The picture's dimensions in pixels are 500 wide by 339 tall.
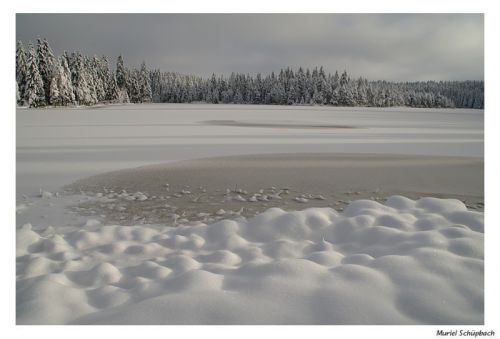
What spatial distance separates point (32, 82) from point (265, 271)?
138 feet

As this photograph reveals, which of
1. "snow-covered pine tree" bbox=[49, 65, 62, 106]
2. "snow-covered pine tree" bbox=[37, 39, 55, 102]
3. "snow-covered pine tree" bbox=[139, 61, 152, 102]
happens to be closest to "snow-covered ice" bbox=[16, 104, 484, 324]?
"snow-covered pine tree" bbox=[49, 65, 62, 106]

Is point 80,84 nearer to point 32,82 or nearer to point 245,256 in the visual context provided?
point 32,82

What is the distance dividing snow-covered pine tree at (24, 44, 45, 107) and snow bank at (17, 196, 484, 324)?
38.3 m

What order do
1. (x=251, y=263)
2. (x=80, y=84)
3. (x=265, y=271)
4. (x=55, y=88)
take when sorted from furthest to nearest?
→ (x=80, y=84)
(x=55, y=88)
(x=251, y=263)
(x=265, y=271)

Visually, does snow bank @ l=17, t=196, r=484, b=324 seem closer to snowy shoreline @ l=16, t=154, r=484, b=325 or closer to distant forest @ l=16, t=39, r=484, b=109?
snowy shoreline @ l=16, t=154, r=484, b=325

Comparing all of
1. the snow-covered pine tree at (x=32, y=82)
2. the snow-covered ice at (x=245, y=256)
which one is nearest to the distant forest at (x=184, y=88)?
the snow-covered pine tree at (x=32, y=82)

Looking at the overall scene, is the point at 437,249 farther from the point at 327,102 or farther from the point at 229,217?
the point at 327,102

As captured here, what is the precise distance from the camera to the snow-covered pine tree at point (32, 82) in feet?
113

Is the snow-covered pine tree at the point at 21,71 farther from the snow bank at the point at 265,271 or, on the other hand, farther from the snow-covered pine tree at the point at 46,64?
the snow bank at the point at 265,271

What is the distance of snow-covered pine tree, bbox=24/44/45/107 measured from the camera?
34.6 meters

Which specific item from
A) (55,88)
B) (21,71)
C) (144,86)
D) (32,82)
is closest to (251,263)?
(21,71)

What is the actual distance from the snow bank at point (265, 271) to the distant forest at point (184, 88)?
2907cm

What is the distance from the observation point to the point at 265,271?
3012 millimetres
